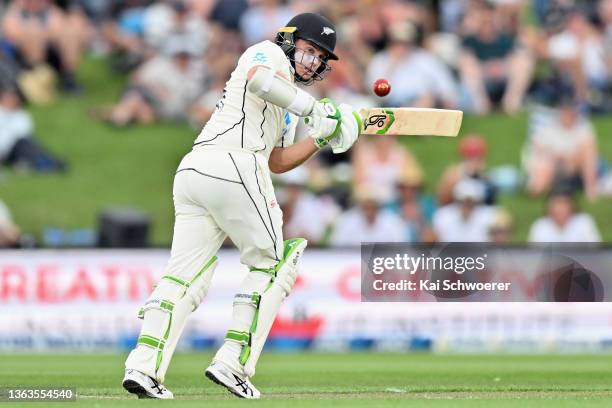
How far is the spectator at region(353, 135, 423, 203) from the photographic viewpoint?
49.9 ft

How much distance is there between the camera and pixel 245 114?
7824 millimetres

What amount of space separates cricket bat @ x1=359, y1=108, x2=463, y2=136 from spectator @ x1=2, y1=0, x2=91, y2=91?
30.8 feet

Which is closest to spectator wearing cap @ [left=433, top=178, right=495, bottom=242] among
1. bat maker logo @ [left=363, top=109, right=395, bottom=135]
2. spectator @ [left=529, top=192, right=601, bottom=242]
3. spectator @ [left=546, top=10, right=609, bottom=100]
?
spectator @ [left=529, top=192, right=601, bottom=242]

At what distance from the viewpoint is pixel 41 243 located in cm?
1488

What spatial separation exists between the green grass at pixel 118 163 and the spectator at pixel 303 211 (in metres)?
1.50

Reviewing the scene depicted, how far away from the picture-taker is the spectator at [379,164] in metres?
15.2

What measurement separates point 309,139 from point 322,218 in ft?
22.8

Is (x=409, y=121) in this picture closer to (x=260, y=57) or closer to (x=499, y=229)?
(x=260, y=57)

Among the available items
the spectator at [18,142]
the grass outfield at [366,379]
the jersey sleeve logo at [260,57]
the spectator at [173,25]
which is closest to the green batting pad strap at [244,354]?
the grass outfield at [366,379]

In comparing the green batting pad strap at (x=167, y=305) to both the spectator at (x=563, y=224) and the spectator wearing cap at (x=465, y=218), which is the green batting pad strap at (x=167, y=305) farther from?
the spectator at (x=563, y=224)

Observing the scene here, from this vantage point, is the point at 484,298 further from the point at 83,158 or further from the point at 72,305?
the point at 83,158

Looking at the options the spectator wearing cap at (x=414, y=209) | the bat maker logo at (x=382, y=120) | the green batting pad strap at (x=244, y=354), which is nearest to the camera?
the green batting pad strap at (x=244, y=354)

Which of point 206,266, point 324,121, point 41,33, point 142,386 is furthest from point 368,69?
point 142,386

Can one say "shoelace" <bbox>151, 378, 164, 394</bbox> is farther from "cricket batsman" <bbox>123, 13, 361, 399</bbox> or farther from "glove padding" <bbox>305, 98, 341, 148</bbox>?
"glove padding" <bbox>305, 98, 341, 148</bbox>
